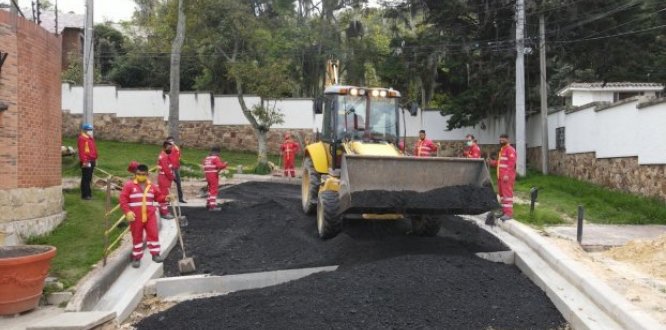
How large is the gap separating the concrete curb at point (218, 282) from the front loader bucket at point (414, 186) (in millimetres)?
1106

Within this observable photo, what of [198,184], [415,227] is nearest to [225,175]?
[198,184]

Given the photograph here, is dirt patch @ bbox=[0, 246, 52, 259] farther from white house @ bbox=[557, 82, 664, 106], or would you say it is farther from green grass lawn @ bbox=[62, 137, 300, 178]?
white house @ bbox=[557, 82, 664, 106]

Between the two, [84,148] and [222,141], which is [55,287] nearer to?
[84,148]

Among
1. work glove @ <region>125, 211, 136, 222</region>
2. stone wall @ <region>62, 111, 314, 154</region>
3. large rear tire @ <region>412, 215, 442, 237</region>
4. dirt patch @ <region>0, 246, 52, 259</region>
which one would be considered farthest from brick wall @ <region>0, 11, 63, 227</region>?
stone wall @ <region>62, 111, 314, 154</region>

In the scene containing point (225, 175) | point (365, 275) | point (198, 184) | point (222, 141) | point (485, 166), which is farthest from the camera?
point (222, 141)

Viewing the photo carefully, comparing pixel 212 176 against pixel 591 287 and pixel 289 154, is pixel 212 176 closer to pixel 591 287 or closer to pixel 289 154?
pixel 289 154

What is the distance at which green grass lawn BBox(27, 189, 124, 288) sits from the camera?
828cm

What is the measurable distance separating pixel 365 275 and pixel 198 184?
11.3 meters

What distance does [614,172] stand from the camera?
1568 cm

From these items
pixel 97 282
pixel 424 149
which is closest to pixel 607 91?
pixel 424 149

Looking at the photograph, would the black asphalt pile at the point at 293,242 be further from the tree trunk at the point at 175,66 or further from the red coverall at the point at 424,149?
the tree trunk at the point at 175,66

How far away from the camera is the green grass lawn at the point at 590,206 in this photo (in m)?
12.2

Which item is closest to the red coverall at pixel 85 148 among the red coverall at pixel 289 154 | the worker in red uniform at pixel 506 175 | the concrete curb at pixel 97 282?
the concrete curb at pixel 97 282

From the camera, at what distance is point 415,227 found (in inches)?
380
